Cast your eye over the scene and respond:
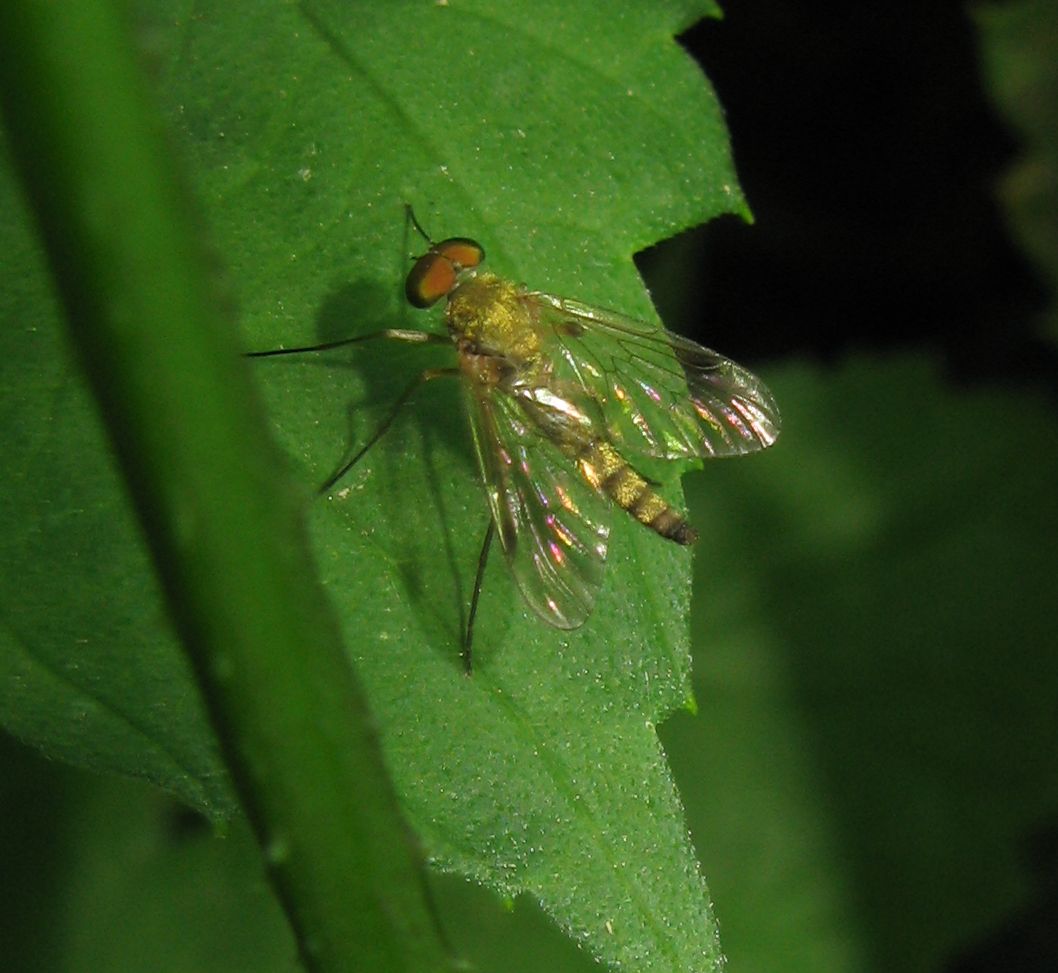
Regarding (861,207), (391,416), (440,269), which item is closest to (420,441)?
(391,416)

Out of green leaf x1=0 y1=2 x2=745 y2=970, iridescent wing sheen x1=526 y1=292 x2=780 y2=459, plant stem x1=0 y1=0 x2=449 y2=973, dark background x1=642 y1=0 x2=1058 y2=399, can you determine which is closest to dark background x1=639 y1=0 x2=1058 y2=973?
dark background x1=642 y1=0 x2=1058 y2=399

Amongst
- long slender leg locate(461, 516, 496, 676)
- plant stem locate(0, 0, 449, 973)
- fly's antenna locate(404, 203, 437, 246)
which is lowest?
long slender leg locate(461, 516, 496, 676)

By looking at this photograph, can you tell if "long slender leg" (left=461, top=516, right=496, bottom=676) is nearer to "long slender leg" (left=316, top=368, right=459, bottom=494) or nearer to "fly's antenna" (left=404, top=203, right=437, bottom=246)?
"long slender leg" (left=316, top=368, right=459, bottom=494)

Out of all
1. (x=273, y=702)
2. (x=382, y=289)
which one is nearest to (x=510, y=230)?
(x=382, y=289)

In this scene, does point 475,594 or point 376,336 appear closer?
point 475,594

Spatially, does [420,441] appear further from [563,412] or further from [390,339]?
[563,412]

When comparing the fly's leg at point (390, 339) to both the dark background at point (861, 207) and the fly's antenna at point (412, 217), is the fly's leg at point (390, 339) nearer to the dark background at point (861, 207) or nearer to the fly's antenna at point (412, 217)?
the fly's antenna at point (412, 217)

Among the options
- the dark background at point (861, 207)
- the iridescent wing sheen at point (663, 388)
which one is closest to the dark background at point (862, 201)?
the dark background at point (861, 207)
